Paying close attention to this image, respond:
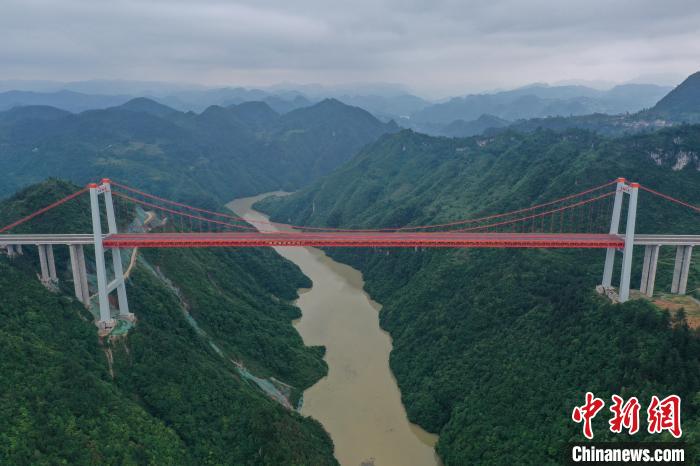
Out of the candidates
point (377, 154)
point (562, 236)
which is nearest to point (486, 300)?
point (562, 236)

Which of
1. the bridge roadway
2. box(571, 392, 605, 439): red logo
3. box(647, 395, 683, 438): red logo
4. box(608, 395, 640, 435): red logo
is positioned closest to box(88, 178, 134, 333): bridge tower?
the bridge roadway

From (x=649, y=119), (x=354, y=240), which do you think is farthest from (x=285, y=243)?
(x=649, y=119)

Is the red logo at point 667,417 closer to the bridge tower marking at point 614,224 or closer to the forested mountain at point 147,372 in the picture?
the bridge tower marking at point 614,224

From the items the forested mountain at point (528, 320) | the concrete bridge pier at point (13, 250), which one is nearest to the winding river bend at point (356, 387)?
the forested mountain at point (528, 320)

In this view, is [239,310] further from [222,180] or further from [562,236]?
[222,180]

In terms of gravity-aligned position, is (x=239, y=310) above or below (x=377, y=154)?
below

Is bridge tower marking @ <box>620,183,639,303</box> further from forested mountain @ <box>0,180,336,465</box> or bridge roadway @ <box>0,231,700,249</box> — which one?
forested mountain @ <box>0,180,336,465</box>
